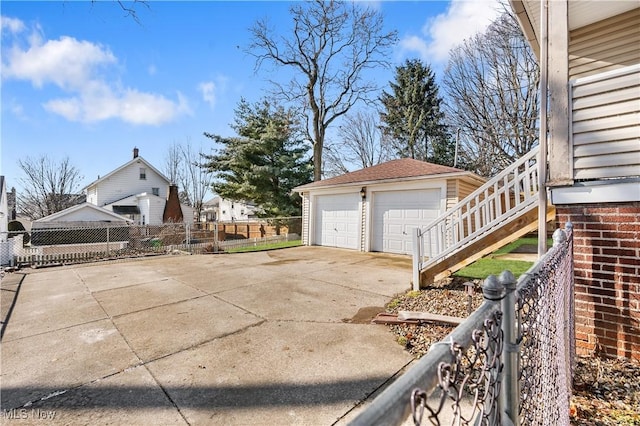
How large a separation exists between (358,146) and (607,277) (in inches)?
953

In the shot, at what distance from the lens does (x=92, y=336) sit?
3.51 m

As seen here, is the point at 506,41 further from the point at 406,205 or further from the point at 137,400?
the point at 137,400

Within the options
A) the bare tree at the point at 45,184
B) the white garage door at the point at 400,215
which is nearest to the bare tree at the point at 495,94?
the white garage door at the point at 400,215

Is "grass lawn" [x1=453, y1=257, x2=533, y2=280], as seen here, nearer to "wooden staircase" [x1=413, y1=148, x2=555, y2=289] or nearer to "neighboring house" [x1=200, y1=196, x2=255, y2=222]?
"wooden staircase" [x1=413, y1=148, x2=555, y2=289]

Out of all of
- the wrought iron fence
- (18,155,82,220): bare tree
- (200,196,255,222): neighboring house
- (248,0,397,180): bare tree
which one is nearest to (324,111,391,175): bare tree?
(248,0,397,180): bare tree

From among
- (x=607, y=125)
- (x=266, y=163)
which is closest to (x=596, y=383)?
(x=607, y=125)

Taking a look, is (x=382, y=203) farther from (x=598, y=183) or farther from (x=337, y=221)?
(x=598, y=183)

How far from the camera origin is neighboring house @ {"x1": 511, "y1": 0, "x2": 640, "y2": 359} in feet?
9.17

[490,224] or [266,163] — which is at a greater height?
[266,163]

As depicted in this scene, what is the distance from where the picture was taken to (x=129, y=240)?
12961 millimetres

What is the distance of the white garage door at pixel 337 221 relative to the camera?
1073cm

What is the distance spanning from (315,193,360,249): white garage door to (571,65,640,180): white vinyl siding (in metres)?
7.67

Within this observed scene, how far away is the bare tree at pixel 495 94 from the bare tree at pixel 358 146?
7.69m

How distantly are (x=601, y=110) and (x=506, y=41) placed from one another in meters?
15.5
